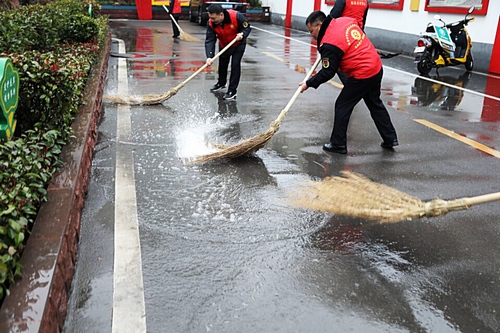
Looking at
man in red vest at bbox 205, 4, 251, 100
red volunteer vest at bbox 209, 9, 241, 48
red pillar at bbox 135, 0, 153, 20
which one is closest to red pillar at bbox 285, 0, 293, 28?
red pillar at bbox 135, 0, 153, 20

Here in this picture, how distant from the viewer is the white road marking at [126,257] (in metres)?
2.53

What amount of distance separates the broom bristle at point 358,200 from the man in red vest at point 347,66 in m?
0.89

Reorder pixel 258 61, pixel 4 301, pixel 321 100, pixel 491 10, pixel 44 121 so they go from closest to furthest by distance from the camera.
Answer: pixel 4 301 → pixel 44 121 → pixel 321 100 → pixel 491 10 → pixel 258 61

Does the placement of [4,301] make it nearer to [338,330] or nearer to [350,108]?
[338,330]

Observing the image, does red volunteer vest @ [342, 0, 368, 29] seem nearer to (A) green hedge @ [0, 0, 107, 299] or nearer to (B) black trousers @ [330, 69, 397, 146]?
(B) black trousers @ [330, 69, 397, 146]

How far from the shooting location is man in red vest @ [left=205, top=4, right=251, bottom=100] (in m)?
7.49

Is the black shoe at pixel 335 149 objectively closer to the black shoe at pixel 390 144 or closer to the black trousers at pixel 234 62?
the black shoe at pixel 390 144

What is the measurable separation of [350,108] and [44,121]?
2.96 m

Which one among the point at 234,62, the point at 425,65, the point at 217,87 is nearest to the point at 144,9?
the point at 425,65

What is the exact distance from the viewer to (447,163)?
5004 mm

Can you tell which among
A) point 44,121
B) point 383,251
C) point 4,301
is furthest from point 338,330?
point 44,121

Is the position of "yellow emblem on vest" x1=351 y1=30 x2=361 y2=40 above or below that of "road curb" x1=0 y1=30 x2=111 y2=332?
above

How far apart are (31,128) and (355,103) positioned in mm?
3129

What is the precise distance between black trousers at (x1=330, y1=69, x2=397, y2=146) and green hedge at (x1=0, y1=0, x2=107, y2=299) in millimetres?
2626
